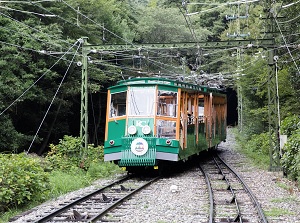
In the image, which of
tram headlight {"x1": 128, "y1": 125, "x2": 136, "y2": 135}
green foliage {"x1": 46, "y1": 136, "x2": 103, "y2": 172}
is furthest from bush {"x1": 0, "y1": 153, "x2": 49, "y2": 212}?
green foliage {"x1": 46, "y1": 136, "x2": 103, "y2": 172}

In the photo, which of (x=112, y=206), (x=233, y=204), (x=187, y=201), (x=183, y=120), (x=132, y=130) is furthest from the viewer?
(x=183, y=120)

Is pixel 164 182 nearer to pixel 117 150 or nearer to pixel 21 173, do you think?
pixel 117 150

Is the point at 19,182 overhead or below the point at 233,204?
overhead

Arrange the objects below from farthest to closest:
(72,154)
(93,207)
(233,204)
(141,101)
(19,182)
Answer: (72,154), (141,101), (233,204), (19,182), (93,207)

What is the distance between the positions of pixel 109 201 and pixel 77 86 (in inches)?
703

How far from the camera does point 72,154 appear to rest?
18.3m

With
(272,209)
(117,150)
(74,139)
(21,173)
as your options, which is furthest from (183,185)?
(74,139)

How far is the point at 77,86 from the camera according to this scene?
27766 mm

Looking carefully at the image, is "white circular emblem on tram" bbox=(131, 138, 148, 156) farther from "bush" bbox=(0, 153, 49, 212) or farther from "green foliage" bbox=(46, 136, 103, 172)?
"bush" bbox=(0, 153, 49, 212)

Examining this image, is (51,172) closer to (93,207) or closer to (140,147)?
(140,147)

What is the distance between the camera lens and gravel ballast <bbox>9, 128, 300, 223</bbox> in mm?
8902

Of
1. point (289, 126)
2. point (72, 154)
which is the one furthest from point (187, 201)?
point (72, 154)

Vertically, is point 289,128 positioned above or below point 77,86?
below

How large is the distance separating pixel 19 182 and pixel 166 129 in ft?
19.6
